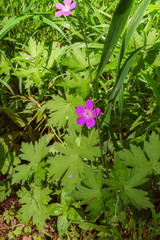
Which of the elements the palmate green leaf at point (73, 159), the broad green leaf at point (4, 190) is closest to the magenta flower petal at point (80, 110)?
the palmate green leaf at point (73, 159)

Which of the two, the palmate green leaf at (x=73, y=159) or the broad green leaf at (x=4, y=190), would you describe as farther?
the broad green leaf at (x=4, y=190)

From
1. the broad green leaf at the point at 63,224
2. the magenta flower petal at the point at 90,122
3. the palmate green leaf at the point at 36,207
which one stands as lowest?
the broad green leaf at the point at 63,224

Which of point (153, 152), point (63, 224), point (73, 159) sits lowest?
point (63, 224)

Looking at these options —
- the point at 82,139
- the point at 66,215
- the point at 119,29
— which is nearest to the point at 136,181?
the point at 82,139

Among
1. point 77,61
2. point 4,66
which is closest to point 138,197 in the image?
point 77,61

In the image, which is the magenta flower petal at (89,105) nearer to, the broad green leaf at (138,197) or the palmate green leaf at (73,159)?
the palmate green leaf at (73,159)

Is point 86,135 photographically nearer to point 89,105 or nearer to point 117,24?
point 89,105

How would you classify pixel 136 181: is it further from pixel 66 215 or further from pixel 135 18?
pixel 135 18
